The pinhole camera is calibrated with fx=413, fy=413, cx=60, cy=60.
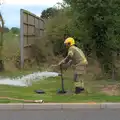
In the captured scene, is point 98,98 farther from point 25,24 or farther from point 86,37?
point 25,24

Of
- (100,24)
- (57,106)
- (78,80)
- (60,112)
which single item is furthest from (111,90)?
(100,24)

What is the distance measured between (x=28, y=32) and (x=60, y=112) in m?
14.8

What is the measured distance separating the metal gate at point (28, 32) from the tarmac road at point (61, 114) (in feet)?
40.2

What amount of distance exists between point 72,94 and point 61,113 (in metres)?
2.52

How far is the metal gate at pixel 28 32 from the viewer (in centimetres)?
2289

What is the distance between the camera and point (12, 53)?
79.4ft

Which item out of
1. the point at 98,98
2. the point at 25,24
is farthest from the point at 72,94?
the point at 25,24

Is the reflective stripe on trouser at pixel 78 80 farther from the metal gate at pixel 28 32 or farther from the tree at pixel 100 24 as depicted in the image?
the metal gate at pixel 28 32

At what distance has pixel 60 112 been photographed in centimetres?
1053

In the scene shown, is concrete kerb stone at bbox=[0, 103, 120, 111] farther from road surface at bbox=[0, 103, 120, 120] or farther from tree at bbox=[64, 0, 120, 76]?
tree at bbox=[64, 0, 120, 76]

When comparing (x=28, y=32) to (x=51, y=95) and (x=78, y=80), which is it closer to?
(x=78, y=80)

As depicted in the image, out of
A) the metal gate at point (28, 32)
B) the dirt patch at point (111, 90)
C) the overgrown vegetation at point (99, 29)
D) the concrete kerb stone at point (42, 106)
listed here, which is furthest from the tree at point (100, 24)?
the concrete kerb stone at point (42, 106)

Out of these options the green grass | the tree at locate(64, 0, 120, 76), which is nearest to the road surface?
the green grass

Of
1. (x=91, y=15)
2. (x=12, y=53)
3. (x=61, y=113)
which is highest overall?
(x=91, y=15)
